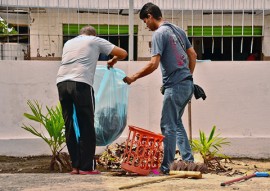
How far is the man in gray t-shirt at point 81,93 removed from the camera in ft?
21.8

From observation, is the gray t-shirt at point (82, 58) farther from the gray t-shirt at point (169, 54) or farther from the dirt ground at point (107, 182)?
the dirt ground at point (107, 182)

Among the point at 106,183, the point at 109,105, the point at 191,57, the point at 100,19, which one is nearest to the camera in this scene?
the point at 106,183

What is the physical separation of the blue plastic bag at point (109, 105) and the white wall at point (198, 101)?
1.50 meters

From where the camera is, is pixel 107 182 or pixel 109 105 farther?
pixel 109 105

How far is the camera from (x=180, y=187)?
5.49 meters

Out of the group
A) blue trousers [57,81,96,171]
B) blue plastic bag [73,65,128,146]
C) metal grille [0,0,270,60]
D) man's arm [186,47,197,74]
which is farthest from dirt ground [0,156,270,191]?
metal grille [0,0,270,60]

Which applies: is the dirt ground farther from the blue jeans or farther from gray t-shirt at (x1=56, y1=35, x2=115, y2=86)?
gray t-shirt at (x1=56, y1=35, x2=115, y2=86)

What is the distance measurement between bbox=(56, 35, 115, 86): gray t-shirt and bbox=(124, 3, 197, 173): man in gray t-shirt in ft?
1.27

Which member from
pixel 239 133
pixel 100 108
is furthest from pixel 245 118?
pixel 100 108

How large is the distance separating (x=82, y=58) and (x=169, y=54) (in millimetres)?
858

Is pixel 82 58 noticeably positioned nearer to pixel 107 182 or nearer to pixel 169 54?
pixel 169 54

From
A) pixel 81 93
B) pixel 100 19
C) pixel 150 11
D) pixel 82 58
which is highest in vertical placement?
pixel 100 19

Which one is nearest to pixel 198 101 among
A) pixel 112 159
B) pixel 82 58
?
pixel 112 159

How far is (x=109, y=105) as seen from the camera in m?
7.25
